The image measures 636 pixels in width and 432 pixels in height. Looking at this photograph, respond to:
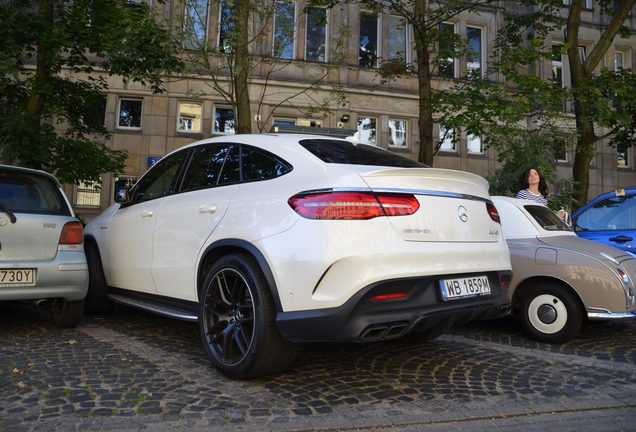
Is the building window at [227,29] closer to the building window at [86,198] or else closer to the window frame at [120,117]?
the window frame at [120,117]

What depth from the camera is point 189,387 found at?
342cm

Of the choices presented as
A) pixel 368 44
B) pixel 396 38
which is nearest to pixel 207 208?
pixel 368 44

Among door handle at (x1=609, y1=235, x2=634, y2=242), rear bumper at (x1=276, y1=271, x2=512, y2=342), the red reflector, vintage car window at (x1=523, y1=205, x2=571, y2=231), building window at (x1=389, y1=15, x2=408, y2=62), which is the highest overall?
building window at (x1=389, y1=15, x2=408, y2=62)

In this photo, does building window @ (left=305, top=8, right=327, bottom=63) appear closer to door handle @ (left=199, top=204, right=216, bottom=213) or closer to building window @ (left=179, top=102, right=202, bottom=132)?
building window @ (left=179, top=102, right=202, bottom=132)

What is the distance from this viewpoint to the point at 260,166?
384 cm

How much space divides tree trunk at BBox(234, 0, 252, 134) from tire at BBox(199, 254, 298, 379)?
6627 millimetres

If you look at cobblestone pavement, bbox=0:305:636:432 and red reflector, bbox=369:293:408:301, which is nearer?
cobblestone pavement, bbox=0:305:636:432

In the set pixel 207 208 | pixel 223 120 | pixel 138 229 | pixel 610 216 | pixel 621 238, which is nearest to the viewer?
pixel 207 208

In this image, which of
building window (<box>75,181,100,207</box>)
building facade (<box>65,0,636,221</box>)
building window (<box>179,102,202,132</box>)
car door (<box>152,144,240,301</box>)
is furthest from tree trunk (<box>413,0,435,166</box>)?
building window (<box>75,181,100,207</box>)

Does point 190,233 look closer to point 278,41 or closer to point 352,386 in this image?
point 352,386

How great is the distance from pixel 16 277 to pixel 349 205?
3352 millimetres

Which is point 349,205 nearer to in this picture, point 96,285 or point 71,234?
point 71,234

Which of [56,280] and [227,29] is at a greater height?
[227,29]

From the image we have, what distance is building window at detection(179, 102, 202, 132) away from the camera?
2061cm
